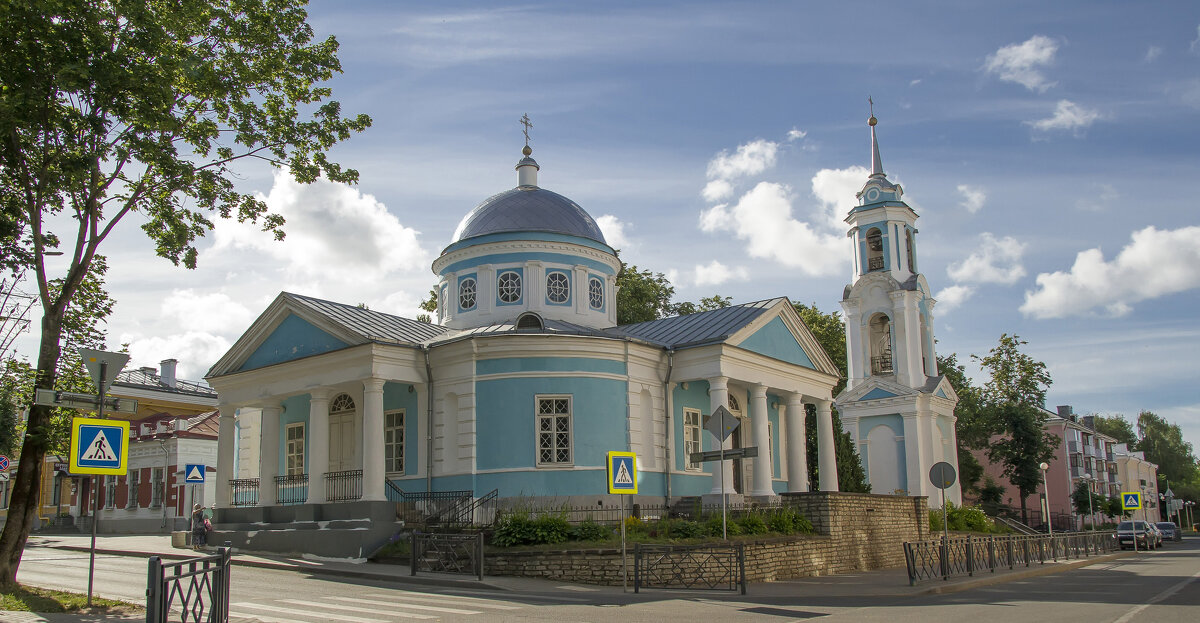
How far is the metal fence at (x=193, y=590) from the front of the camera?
373 inches

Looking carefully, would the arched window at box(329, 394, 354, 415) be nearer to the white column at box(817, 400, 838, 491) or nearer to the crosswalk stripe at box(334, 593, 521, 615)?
the crosswalk stripe at box(334, 593, 521, 615)

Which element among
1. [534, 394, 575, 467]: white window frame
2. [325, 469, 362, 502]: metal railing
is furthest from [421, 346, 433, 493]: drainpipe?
[534, 394, 575, 467]: white window frame

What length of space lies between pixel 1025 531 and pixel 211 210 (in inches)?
1399

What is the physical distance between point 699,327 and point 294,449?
11.9 m

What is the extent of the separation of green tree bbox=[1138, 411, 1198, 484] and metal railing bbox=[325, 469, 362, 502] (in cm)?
10323

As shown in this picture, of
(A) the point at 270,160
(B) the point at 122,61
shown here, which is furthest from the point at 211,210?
(B) the point at 122,61

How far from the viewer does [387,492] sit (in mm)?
24188

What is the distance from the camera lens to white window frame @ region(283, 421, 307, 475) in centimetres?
2655

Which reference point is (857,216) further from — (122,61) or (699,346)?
(122,61)

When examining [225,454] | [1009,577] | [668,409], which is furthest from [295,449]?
[1009,577]

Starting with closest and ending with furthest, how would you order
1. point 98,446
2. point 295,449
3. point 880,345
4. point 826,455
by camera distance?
point 98,446
point 295,449
point 826,455
point 880,345

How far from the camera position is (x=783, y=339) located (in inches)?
1082

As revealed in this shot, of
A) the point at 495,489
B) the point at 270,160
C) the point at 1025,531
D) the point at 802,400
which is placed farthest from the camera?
the point at 1025,531

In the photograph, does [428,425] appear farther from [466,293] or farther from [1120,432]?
[1120,432]
